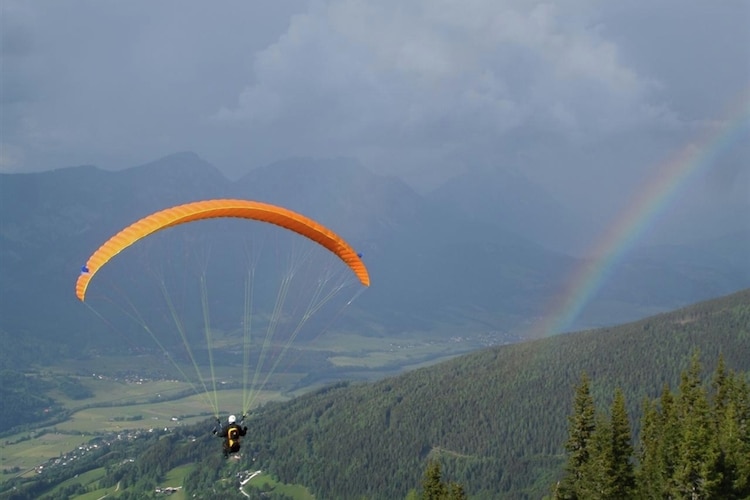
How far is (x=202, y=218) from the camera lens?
1104 inches

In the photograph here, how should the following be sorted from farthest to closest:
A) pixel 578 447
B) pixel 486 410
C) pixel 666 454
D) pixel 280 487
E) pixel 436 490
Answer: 1. pixel 486 410
2. pixel 280 487
3. pixel 578 447
4. pixel 436 490
5. pixel 666 454

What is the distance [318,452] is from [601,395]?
5019 cm

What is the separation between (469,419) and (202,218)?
104634 mm

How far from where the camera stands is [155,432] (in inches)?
6403

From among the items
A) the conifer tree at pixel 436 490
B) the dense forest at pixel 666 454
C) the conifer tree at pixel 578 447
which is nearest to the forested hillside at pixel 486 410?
the dense forest at pixel 666 454

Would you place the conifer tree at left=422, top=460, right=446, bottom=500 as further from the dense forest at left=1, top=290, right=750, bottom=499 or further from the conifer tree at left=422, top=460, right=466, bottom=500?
the dense forest at left=1, top=290, right=750, bottom=499

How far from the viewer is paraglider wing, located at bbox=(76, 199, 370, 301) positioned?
2500cm

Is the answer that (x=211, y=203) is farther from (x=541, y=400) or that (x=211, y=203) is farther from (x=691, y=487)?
(x=541, y=400)

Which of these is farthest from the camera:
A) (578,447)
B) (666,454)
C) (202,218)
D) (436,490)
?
(578,447)

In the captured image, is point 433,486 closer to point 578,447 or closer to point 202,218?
point 578,447

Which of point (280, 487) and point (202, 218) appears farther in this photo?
point (280, 487)

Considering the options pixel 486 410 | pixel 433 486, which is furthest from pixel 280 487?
pixel 433 486

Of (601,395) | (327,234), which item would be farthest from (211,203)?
(601,395)

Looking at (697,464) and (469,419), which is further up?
(697,464)
